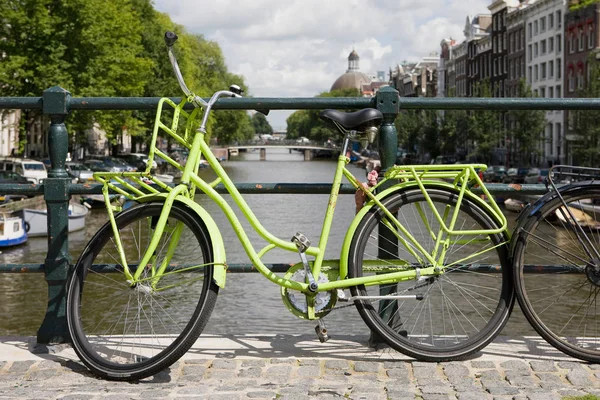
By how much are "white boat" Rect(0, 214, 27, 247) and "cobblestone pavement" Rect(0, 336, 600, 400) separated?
26.7m

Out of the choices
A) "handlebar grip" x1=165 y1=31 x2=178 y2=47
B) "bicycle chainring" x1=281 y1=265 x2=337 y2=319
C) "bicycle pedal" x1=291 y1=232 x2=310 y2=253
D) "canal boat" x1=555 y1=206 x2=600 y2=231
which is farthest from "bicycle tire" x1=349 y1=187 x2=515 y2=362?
"handlebar grip" x1=165 y1=31 x2=178 y2=47

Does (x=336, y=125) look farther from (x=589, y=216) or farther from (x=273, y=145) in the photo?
(x=273, y=145)

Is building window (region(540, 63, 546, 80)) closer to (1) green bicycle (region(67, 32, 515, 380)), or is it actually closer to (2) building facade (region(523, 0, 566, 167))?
(2) building facade (region(523, 0, 566, 167))

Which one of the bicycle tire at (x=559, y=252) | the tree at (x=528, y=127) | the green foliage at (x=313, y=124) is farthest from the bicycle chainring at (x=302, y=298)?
the green foliage at (x=313, y=124)

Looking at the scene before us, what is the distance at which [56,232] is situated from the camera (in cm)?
458

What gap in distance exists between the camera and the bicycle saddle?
4.19 metres

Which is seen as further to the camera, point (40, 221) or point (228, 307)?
point (40, 221)

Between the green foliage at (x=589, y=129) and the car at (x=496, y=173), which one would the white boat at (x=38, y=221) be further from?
the car at (x=496, y=173)

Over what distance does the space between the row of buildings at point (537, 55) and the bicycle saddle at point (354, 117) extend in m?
43.7

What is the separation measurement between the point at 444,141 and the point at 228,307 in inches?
2111

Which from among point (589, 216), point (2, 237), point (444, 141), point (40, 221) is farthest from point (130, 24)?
point (589, 216)

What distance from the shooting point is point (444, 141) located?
70688 mm

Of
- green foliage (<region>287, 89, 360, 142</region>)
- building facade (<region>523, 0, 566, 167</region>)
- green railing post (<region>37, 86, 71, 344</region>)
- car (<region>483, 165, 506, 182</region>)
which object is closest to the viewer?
green railing post (<region>37, 86, 71, 344</region>)

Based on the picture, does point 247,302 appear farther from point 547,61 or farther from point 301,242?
point 547,61
